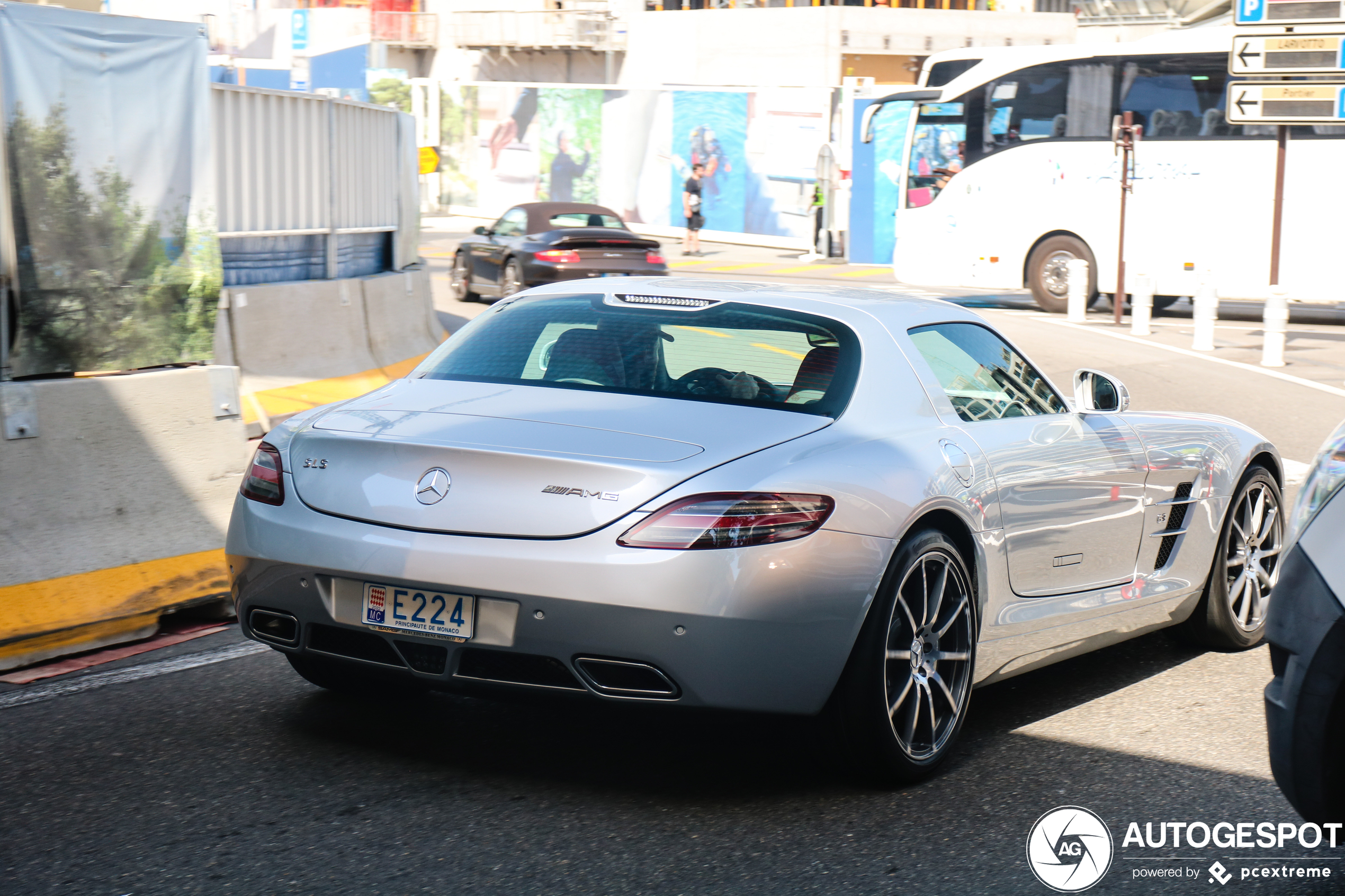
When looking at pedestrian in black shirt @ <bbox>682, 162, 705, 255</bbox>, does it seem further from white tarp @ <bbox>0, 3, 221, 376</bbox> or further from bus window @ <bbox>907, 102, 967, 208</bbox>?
white tarp @ <bbox>0, 3, 221, 376</bbox>

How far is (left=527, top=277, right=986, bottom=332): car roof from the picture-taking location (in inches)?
186

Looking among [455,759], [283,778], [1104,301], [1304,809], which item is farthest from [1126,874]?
[1104,301]

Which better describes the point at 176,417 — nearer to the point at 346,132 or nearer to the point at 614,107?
the point at 346,132

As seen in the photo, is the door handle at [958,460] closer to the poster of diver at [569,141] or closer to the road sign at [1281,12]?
the road sign at [1281,12]

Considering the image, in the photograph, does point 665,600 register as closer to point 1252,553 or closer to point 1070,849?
point 1070,849

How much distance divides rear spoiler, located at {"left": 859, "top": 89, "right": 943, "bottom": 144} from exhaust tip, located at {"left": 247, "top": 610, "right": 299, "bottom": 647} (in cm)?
2080

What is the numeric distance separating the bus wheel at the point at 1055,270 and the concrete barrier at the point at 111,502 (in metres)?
19.0

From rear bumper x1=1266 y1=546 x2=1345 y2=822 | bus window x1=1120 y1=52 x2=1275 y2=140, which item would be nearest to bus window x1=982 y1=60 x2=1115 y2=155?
bus window x1=1120 y1=52 x2=1275 y2=140

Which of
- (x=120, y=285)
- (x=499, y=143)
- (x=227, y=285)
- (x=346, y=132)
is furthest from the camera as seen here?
(x=499, y=143)

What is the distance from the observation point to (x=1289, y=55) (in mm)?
19906

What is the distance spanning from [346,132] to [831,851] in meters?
9.94

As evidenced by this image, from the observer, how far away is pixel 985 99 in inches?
946

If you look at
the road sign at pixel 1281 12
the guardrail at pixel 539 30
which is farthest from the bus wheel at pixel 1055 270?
the guardrail at pixel 539 30

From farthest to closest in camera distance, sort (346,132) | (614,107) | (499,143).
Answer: (499,143) < (614,107) < (346,132)
